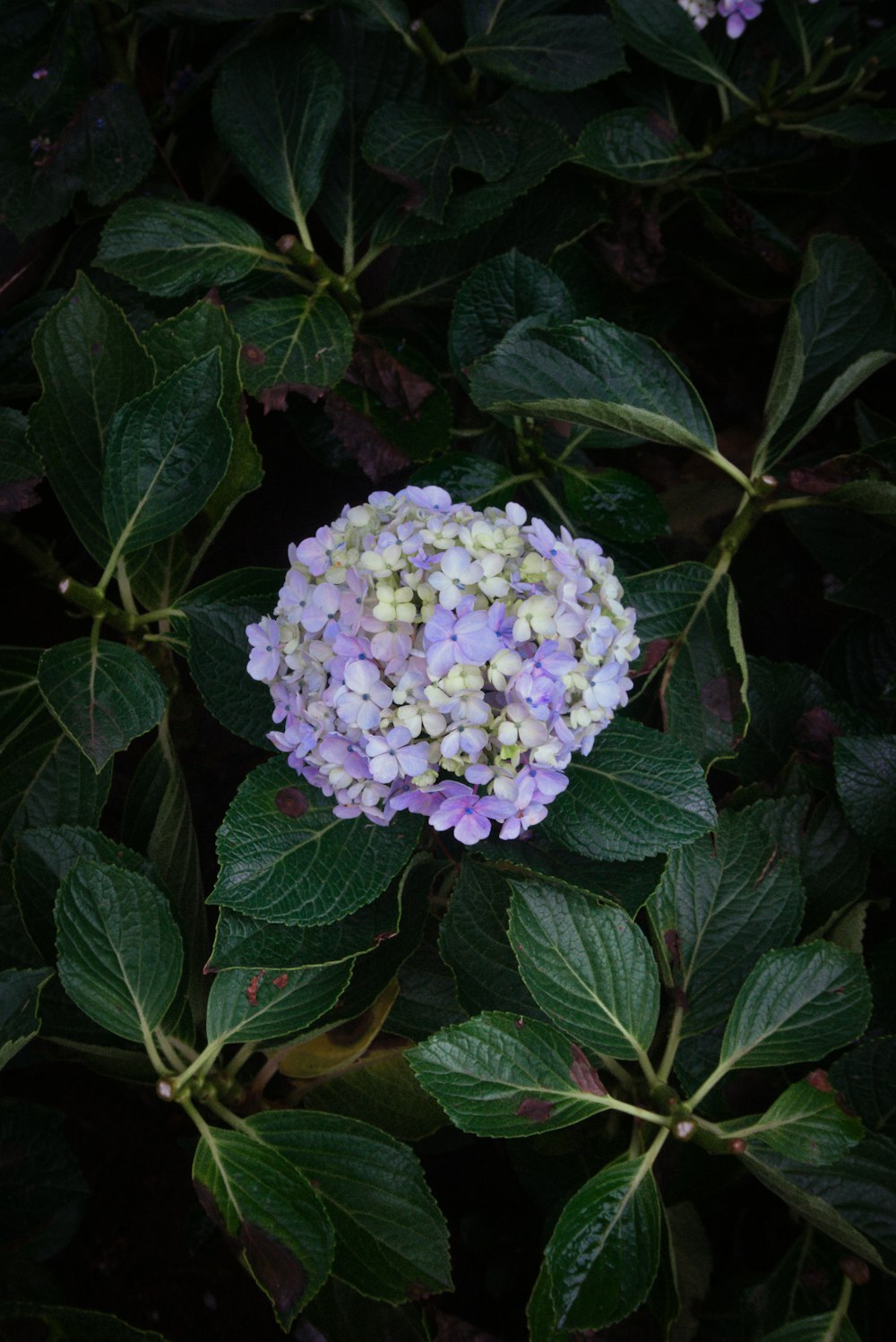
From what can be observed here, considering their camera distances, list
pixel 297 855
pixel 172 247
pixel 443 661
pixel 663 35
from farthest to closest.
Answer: pixel 663 35, pixel 172 247, pixel 297 855, pixel 443 661

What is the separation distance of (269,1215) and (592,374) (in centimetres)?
85

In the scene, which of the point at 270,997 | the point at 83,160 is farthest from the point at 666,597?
the point at 83,160

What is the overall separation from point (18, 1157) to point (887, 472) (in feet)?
3.92

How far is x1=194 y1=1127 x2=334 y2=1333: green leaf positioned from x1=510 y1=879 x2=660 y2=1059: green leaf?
0.27 meters

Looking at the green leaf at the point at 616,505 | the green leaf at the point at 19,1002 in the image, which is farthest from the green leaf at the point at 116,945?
the green leaf at the point at 616,505

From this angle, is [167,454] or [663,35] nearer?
[167,454]

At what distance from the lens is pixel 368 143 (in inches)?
44.9

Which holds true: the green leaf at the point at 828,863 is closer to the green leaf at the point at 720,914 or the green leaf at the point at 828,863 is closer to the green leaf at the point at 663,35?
the green leaf at the point at 720,914

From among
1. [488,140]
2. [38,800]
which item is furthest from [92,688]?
[488,140]

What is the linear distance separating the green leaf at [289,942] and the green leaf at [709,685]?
1.14 ft

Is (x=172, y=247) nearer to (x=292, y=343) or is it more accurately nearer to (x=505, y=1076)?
(x=292, y=343)

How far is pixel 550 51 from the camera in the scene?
3.84 ft

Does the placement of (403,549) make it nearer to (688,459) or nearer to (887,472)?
(887,472)

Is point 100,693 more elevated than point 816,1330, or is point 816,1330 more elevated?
point 100,693
